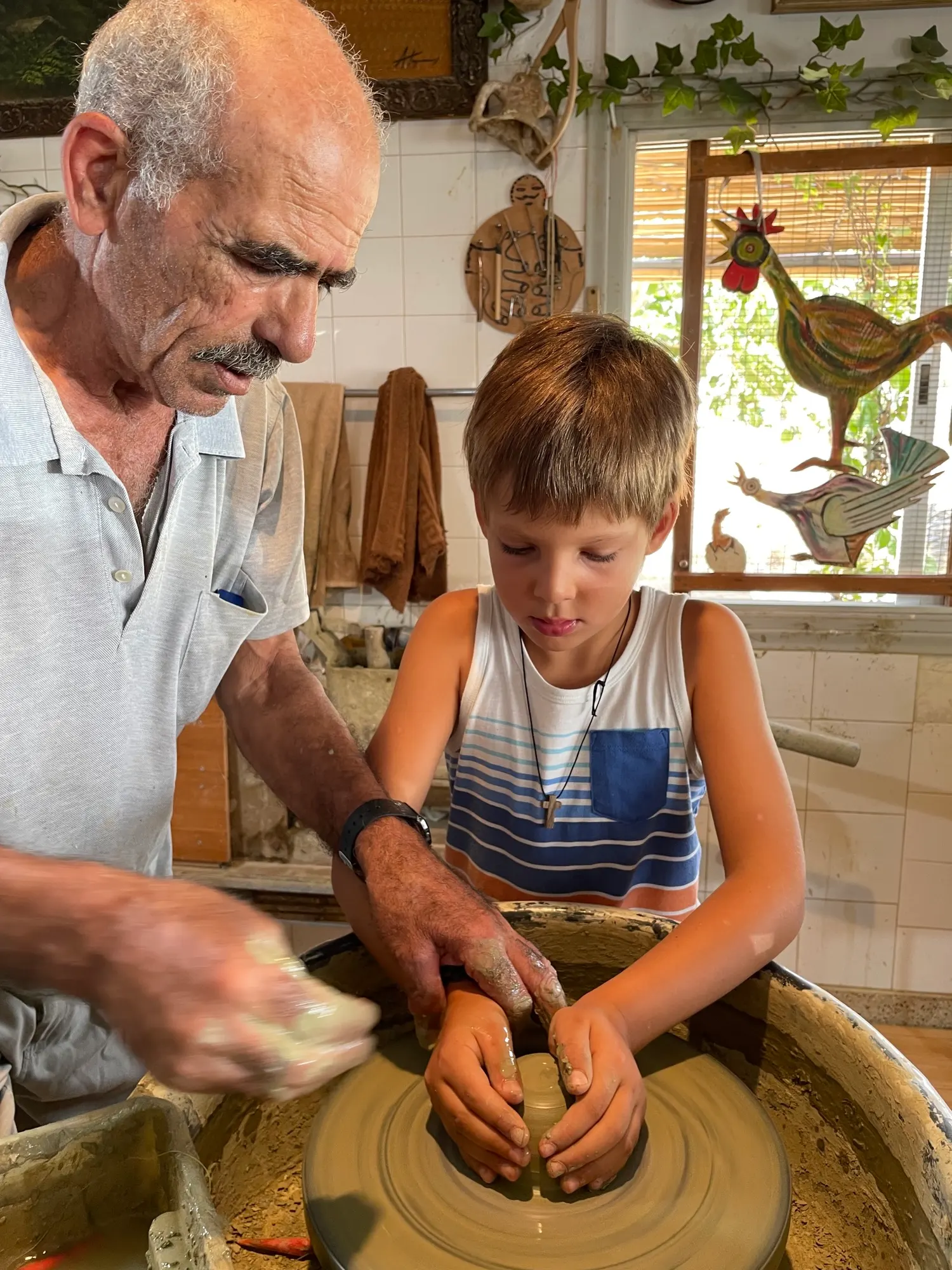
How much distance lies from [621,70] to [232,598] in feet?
7.17

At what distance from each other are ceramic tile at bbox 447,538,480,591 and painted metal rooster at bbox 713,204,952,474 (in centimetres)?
115

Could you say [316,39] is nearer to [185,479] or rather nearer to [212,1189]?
[185,479]

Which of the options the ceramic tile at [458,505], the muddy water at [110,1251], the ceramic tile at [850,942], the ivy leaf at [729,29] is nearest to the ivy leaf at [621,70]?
the ivy leaf at [729,29]

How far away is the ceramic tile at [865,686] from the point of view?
2891 millimetres

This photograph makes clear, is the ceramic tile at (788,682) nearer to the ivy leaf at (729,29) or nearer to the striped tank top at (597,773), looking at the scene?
the striped tank top at (597,773)

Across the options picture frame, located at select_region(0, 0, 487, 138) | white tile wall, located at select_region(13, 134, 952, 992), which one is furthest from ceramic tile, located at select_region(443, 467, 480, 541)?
picture frame, located at select_region(0, 0, 487, 138)

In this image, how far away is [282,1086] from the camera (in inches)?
24.6

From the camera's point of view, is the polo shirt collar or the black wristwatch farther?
the black wristwatch

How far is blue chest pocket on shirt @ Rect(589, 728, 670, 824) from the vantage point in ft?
4.30

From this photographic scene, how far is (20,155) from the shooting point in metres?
3.06

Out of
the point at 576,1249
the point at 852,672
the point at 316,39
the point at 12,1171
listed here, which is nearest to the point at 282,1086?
the point at 12,1171

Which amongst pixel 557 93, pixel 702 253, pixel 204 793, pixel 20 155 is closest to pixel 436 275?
pixel 557 93

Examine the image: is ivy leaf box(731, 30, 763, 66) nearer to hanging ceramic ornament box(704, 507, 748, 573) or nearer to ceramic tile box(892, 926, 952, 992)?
hanging ceramic ornament box(704, 507, 748, 573)

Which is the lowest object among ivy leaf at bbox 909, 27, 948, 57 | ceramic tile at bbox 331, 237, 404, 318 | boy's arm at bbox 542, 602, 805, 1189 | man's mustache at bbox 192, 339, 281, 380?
boy's arm at bbox 542, 602, 805, 1189
